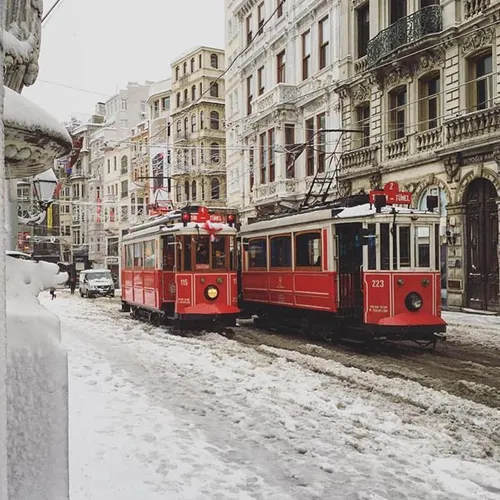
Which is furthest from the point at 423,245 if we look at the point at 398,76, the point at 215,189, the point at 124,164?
the point at 124,164

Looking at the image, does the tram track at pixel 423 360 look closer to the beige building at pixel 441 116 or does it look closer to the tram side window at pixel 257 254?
the tram side window at pixel 257 254

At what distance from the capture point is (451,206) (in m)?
22.2

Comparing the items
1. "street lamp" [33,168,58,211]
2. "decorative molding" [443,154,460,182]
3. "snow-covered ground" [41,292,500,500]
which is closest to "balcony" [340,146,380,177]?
"decorative molding" [443,154,460,182]

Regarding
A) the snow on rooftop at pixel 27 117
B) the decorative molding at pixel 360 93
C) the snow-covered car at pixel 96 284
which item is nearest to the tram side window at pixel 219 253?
the decorative molding at pixel 360 93

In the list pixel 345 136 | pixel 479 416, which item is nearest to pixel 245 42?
pixel 345 136

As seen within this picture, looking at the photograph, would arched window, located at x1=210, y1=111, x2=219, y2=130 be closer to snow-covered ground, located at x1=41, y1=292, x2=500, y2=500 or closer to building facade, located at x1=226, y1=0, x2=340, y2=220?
building facade, located at x1=226, y1=0, x2=340, y2=220

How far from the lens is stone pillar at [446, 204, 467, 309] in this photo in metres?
21.8

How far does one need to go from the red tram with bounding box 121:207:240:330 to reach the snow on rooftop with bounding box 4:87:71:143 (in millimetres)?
13221

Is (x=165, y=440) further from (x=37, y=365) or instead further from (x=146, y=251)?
(x=146, y=251)

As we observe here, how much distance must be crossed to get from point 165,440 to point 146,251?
514 inches

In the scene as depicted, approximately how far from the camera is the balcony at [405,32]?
74.6 feet

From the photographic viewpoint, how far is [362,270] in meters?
13.1

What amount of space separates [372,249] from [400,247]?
57 cm

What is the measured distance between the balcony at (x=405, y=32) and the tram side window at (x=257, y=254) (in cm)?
1046
